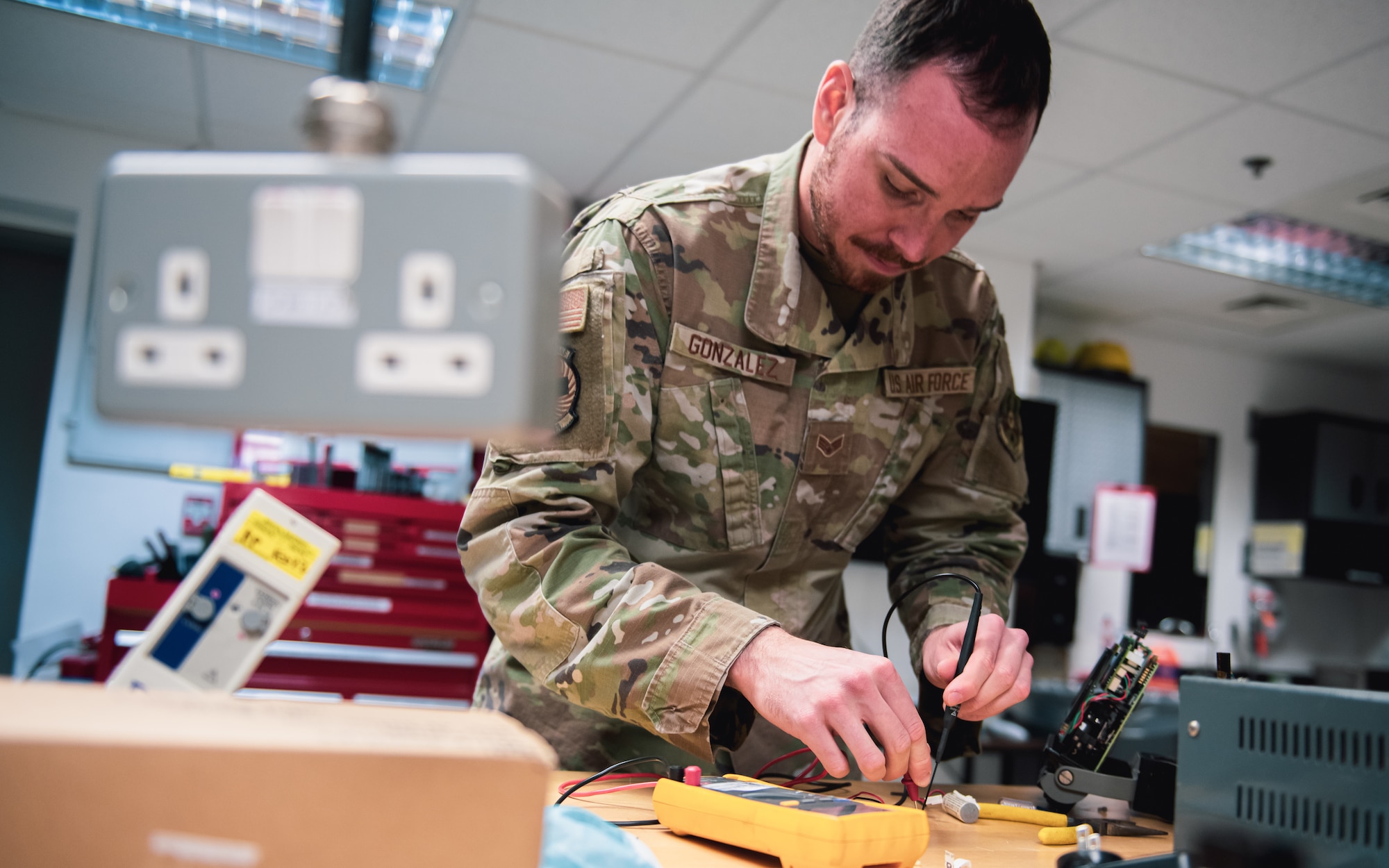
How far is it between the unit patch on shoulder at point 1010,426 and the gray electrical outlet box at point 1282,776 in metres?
0.65

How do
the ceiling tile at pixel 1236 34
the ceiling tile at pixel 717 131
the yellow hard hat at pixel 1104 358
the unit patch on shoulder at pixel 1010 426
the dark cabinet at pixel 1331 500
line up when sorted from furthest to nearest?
the dark cabinet at pixel 1331 500 → the yellow hard hat at pixel 1104 358 → the ceiling tile at pixel 717 131 → the ceiling tile at pixel 1236 34 → the unit patch on shoulder at pixel 1010 426

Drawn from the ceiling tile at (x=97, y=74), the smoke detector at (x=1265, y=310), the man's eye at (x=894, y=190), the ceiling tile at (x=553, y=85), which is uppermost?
the ceiling tile at (x=553, y=85)

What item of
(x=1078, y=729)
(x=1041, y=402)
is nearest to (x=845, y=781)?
(x=1078, y=729)

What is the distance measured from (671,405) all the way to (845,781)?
0.44 m

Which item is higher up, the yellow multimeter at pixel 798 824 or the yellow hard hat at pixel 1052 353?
the yellow hard hat at pixel 1052 353

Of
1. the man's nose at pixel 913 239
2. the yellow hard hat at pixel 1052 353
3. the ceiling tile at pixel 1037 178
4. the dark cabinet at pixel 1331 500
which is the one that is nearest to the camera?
the man's nose at pixel 913 239

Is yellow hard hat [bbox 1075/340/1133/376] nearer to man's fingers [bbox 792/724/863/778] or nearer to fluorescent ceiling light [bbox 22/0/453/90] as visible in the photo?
fluorescent ceiling light [bbox 22/0/453/90]

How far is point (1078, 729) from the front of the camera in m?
0.99

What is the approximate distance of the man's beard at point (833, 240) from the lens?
3.48 ft

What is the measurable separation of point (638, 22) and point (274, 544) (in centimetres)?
219

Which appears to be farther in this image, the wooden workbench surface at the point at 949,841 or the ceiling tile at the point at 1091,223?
the ceiling tile at the point at 1091,223

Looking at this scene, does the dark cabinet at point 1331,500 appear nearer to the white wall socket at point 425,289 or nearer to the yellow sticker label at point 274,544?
the yellow sticker label at point 274,544

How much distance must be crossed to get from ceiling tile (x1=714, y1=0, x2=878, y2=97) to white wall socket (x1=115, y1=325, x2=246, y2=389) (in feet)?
7.33

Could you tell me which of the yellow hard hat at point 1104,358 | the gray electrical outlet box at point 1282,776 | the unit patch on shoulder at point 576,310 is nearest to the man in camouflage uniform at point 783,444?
the unit patch on shoulder at point 576,310
